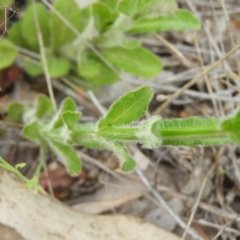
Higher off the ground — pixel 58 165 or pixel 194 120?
pixel 194 120

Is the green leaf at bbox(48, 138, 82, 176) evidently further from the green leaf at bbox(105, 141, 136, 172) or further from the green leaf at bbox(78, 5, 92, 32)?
Answer: the green leaf at bbox(78, 5, 92, 32)

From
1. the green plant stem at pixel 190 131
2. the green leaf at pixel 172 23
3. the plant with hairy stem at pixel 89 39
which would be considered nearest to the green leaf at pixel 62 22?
the plant with hairy stem at pixel 89 39

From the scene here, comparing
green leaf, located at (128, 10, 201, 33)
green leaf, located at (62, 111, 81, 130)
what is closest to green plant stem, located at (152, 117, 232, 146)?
→ green leaf, located at (62, 111, 81, 130)

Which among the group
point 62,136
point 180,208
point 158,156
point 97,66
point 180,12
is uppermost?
point 180,12

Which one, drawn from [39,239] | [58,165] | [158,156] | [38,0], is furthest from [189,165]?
[38,0]

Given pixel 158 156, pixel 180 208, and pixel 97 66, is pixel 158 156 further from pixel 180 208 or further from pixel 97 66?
pixel 97 66

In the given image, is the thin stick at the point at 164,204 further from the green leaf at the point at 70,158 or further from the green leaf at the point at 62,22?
the green leaf at the point at 62,22

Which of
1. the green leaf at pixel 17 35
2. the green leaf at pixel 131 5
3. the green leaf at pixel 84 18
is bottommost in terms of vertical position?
the green leaf at pixel 17 35
